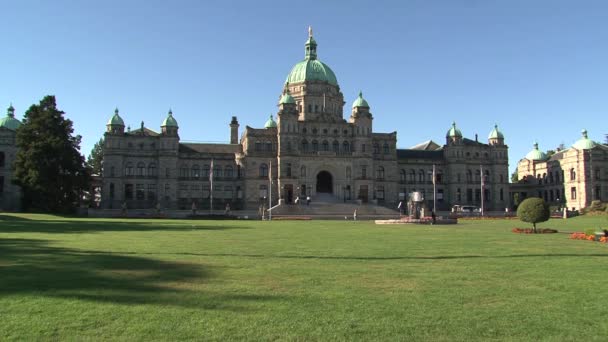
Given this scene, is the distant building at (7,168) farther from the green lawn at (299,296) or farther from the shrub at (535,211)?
the shrub at (535,211)

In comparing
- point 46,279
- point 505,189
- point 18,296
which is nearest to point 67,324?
point 18,296

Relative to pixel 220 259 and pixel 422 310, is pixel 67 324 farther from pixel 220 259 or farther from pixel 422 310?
pixel 220 259

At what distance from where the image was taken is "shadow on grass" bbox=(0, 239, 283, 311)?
1067 cm

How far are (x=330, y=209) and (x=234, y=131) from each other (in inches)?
1324

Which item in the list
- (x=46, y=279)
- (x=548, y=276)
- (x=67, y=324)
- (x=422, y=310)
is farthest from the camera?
(x=548, y=276)

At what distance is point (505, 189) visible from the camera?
99.2 metres

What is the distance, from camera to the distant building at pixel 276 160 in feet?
280

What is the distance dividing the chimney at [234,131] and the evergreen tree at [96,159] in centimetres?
2732

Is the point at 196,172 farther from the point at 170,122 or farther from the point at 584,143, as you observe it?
the point at 584,143

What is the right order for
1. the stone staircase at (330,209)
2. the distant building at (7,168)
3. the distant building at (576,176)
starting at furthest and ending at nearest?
the distant building at (576,176) → the distant building at (7,168) → the stone staircase at (330,209)

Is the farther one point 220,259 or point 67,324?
point 220,259

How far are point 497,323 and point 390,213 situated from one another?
68301 millimetres

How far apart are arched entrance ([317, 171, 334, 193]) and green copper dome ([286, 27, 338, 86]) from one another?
1762 centimetres

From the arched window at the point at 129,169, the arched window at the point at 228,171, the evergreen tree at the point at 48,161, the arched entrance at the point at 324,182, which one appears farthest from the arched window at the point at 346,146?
the evergreen tree at the point at 48,161
